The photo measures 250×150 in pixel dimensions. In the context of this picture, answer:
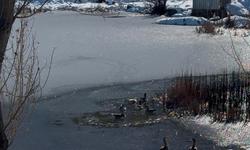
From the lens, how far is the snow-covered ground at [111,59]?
5.62 meters

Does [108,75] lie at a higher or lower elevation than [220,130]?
higher

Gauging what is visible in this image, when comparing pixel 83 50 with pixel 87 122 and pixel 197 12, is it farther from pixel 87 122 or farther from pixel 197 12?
pixel 197 12

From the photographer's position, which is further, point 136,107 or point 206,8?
point 206,8

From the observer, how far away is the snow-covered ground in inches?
221

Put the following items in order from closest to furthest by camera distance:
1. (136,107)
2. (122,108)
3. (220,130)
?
(220,130), (122,108), (136,107)

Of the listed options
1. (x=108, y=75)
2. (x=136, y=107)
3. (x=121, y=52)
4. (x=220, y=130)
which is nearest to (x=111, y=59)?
(x=121, y=52)

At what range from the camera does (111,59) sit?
10.8 m

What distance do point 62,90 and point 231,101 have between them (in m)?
3.58

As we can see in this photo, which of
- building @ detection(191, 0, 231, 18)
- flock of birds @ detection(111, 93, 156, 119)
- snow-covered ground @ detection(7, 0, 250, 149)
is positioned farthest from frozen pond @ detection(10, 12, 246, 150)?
building @ detection(191, 0, 231, 18)

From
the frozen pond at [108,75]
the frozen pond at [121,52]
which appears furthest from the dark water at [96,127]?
the frozen pond at [121,52]

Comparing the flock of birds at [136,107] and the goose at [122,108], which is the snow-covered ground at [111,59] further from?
the goose at [122,108]

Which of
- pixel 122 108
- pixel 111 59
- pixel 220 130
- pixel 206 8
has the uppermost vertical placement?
pixel 206 8

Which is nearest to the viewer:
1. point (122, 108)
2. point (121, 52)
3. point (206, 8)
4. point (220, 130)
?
point (220, 130)

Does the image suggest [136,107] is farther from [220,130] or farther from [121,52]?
[121,52]
